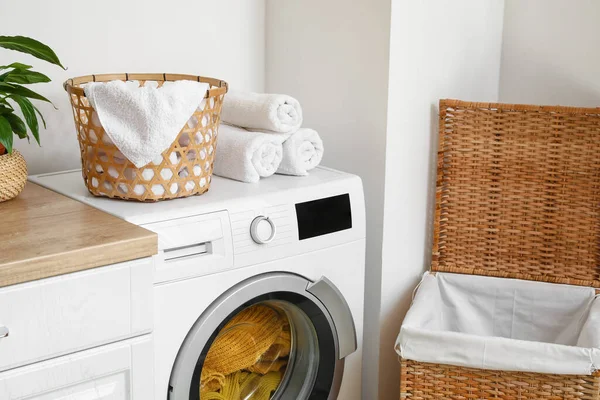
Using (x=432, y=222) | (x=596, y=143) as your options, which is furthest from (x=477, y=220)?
(x=596, y=143)

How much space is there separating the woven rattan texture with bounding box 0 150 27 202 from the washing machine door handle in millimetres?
654

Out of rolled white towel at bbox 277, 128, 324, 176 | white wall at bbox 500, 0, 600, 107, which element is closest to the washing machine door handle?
rolled white towel at bbox 277, 128, 324, 176

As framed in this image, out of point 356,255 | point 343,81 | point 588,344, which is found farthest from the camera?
point 343,81

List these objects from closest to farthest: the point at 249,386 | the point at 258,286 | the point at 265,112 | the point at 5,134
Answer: the point at 5,134
the point at 258,286
the point at 265,112
the point at 249,386

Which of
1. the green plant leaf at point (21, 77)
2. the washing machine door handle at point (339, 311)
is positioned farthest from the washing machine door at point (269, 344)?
the green plant leaf at point (21, 77)

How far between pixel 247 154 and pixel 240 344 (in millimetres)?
438

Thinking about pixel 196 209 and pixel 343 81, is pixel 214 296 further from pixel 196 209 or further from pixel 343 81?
pixel 343 81

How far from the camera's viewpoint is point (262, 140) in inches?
65.1

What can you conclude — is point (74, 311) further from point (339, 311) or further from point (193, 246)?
point (339, 311)

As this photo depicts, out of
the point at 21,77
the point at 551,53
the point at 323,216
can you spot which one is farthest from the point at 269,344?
the point at 551,53

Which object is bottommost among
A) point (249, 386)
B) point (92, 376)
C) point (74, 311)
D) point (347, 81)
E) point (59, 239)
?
point (249, 386)

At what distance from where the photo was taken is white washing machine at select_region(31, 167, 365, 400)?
1.46m

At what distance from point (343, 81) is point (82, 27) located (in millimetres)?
667

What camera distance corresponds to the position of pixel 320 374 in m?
1.80
